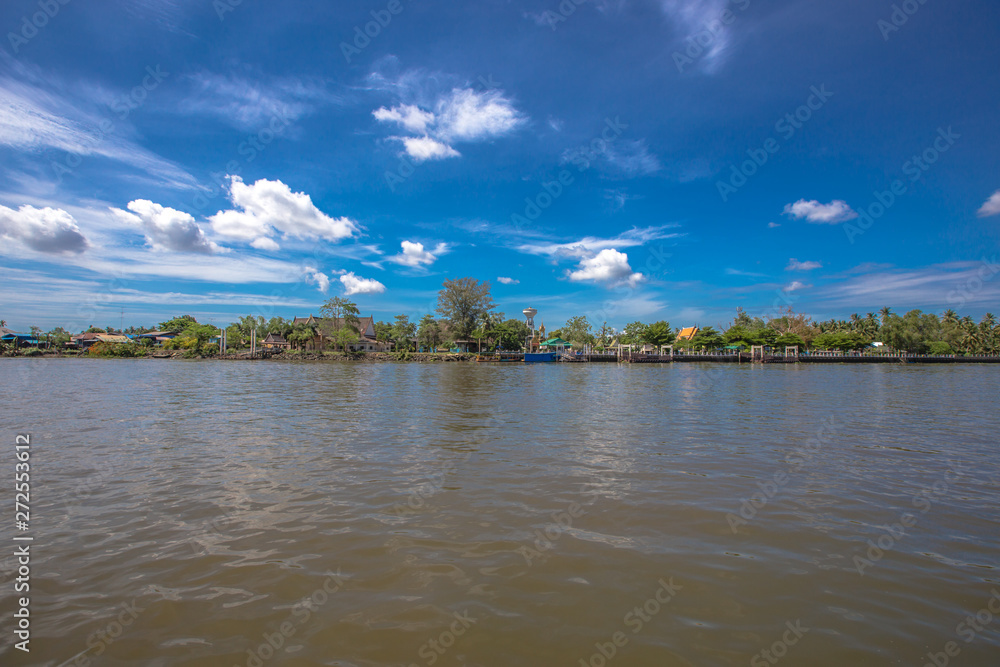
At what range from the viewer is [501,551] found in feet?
16.1

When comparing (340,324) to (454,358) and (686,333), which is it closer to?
(454,358)

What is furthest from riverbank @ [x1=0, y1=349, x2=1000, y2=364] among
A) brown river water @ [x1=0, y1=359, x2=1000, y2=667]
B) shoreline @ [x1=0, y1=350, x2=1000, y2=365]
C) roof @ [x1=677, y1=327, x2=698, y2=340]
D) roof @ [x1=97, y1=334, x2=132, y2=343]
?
brown river water @ [x1=0, y1=359, x2=1000, y2=667]

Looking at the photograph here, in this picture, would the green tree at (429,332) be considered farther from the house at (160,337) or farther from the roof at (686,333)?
the roof at (686,333)

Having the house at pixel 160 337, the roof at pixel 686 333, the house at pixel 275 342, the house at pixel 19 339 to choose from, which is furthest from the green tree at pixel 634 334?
the house at pixel 19 339

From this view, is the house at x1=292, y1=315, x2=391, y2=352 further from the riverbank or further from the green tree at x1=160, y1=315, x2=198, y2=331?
the green tree at x1=160, y1=315, x2=198, y2=331

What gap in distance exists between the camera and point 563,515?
603cm

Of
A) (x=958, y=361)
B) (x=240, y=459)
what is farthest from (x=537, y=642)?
(x=958, y=361)

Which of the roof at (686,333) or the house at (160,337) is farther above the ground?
the roof at (686,333)

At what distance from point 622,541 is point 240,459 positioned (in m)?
7.59

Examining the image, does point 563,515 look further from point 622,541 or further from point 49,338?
point 49,338

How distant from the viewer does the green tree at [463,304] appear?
89.5 metres

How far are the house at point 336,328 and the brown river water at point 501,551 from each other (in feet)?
261

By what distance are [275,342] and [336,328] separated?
19.7m

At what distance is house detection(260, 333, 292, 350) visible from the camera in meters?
94.2
